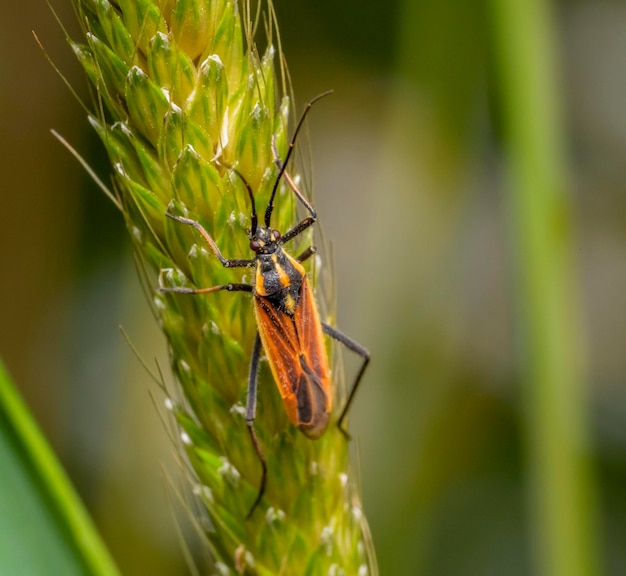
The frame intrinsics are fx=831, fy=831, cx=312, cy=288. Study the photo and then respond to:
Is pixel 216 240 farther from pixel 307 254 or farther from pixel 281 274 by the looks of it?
pixel 281 274

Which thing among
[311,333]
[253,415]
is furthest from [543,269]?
[253,415]

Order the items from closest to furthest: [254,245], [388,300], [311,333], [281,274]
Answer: [254,245] < [311,333] < [281,274] < [388,300]

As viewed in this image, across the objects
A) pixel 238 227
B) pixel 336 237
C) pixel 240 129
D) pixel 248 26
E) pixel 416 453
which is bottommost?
pixel 416 453

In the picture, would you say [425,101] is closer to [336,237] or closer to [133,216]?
[336,237]

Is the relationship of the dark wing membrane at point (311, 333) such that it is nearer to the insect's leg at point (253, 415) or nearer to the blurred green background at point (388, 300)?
the insect's leg at point (253, 415)

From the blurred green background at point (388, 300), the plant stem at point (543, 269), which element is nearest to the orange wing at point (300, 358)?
the plant stem at point (543, 269)

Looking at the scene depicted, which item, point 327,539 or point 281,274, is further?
point 281,274

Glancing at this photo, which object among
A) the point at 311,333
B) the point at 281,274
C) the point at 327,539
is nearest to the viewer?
the point at 327,539

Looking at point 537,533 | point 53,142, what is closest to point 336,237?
point 53,142

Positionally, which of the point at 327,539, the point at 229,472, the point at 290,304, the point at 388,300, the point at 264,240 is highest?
the point at 388,300
